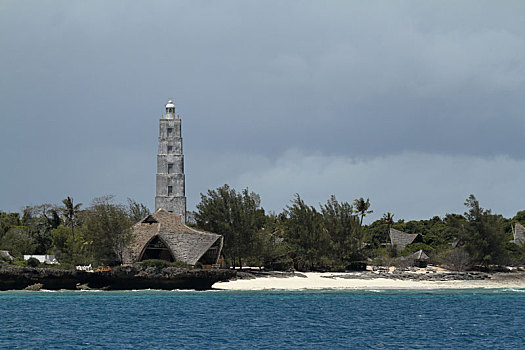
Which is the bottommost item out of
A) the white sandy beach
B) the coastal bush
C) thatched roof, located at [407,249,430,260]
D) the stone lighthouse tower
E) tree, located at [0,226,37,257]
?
the white sandy beach

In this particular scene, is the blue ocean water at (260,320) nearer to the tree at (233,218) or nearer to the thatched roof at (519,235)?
the tree at (233,218)

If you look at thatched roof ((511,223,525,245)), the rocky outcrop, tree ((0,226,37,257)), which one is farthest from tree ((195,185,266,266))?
thatched roof ((511,223,525,245))

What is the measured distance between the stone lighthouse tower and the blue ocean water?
3584 centimetres

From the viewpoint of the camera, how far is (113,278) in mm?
56281

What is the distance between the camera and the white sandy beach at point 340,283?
60.0 m

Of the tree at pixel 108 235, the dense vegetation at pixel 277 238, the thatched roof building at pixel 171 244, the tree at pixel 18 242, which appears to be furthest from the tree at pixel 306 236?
the tree at pixel 18 242

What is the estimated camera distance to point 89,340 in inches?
1189

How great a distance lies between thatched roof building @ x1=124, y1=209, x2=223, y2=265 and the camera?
63.0 metres

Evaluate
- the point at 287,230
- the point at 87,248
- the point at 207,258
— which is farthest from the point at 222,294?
the point at 287,230

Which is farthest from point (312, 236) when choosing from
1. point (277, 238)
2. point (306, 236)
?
point (277, 238)

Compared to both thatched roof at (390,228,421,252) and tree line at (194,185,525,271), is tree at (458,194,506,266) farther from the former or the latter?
thatched roof at (390,228,421,252)

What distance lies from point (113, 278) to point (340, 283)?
66.5ft

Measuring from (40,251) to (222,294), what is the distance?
33.7 m

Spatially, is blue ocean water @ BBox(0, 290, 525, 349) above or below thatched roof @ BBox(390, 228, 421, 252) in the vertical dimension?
below
